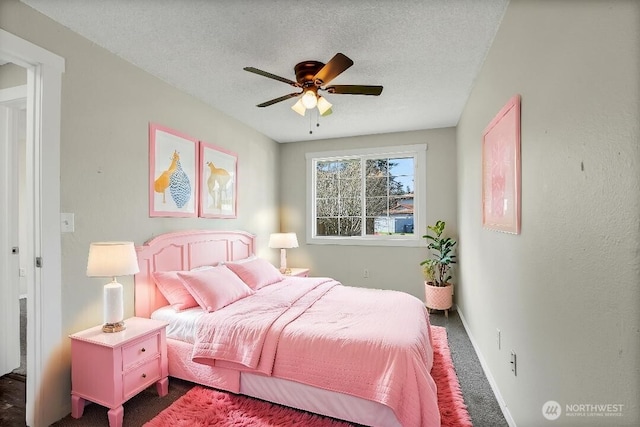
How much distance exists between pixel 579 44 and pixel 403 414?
6.08ft

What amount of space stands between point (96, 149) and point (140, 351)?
4.83 feet

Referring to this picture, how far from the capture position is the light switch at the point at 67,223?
203cm

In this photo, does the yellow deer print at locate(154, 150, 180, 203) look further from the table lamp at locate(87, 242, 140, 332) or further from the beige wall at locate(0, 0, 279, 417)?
the table lamp at locate(87, 242, 140, 332)

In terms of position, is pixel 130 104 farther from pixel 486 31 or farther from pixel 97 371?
pixel 486 31

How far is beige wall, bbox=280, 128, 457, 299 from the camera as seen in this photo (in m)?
4.39

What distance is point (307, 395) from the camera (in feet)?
6.47

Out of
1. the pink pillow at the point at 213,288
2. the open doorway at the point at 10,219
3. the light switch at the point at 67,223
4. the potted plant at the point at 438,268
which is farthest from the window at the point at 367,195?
the open doorway at the point at 10,219

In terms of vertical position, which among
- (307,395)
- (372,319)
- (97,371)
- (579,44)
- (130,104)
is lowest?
(307,395)

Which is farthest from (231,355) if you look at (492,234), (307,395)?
(492,234)

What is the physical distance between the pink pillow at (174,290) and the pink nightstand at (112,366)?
1.36 ft

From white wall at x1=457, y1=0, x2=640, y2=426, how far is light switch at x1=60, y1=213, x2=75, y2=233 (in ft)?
9.09

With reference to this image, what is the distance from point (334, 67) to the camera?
2.07 metres

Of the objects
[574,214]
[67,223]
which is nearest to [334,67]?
[574,214]

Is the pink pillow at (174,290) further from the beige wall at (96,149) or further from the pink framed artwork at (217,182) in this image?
the pink framed artwork at (217,182)
